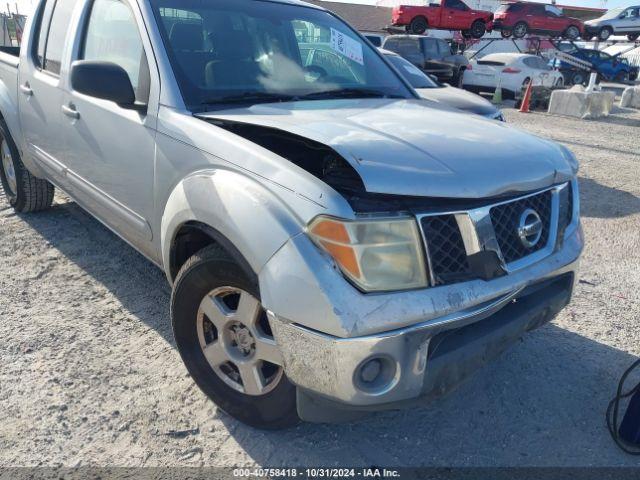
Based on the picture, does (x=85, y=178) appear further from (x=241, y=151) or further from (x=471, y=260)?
(x=471, y=260)

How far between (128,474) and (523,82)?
695 inches

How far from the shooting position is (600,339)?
3.29 metres

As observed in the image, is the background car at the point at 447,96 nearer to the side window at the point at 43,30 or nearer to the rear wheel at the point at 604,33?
the side window at the point at 43,30

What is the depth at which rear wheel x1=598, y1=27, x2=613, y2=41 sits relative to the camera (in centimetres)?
2652

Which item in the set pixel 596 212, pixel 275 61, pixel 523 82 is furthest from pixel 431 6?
pixel 275 61

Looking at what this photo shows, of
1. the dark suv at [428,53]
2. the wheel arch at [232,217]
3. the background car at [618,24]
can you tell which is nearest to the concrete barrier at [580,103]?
the dark suv at [428,53]

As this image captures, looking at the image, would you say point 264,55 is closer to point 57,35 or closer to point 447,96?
point 57,35

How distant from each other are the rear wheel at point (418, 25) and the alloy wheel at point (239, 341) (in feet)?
83.8

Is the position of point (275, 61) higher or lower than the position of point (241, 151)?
higher

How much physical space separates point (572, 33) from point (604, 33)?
5.58 feet

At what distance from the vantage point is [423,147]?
2.07m

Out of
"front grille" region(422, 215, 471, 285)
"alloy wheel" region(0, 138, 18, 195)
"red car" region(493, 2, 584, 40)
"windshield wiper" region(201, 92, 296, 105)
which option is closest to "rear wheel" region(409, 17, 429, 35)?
"red car" region(493, 2, 584, 40)

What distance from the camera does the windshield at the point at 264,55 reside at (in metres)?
2.68

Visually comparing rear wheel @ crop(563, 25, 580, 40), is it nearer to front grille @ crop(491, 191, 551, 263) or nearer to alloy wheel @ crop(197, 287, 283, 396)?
front grille @ crop(491, 191, 551, 263)
